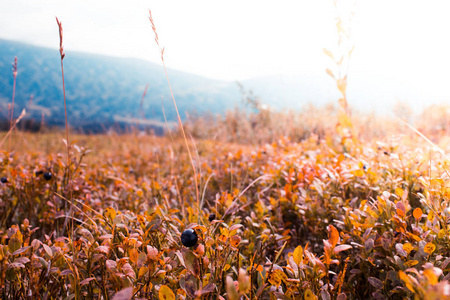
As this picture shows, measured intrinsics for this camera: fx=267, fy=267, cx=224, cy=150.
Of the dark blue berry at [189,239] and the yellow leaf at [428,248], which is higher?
the yellow leaf at [428,248]

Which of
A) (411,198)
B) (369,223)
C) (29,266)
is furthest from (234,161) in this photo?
(29,266)

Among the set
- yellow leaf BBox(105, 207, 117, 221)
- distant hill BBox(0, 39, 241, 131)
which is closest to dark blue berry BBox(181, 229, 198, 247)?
yellow leaf BBox(105, 207, 117, 221)

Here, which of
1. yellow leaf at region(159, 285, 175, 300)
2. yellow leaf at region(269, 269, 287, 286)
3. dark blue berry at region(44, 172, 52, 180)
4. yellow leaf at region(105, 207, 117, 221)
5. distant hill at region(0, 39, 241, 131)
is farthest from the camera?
distant hill at region(0, 39, 241, 131)

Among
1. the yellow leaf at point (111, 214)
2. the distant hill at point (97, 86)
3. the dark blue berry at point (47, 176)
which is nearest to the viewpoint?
the yellow leaf at point (111, 214)

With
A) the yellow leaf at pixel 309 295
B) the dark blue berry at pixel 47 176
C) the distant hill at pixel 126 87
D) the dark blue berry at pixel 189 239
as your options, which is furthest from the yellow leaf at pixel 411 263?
the distant hill at pixel 126 87

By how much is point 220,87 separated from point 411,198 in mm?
166600

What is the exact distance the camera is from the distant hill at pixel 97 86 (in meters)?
117

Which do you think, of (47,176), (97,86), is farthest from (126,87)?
(47,176)

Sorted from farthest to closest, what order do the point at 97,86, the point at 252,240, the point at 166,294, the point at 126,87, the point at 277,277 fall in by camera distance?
the point at 126,87 < the point at 97,86 < the point at 252,240 < the point at 277,277 < the point at 166,294

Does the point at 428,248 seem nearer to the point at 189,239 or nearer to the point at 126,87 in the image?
the point at 189,239

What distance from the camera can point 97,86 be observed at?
134000 millimetres

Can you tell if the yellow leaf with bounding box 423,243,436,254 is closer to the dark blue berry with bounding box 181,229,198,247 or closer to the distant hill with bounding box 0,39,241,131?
the dark blue berry with bounding box 181,229,198,247

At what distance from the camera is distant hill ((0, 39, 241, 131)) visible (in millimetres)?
117375

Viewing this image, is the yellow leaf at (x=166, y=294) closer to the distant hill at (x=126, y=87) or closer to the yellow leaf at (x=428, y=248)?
the yellow leaf at (x=428, y=248)
